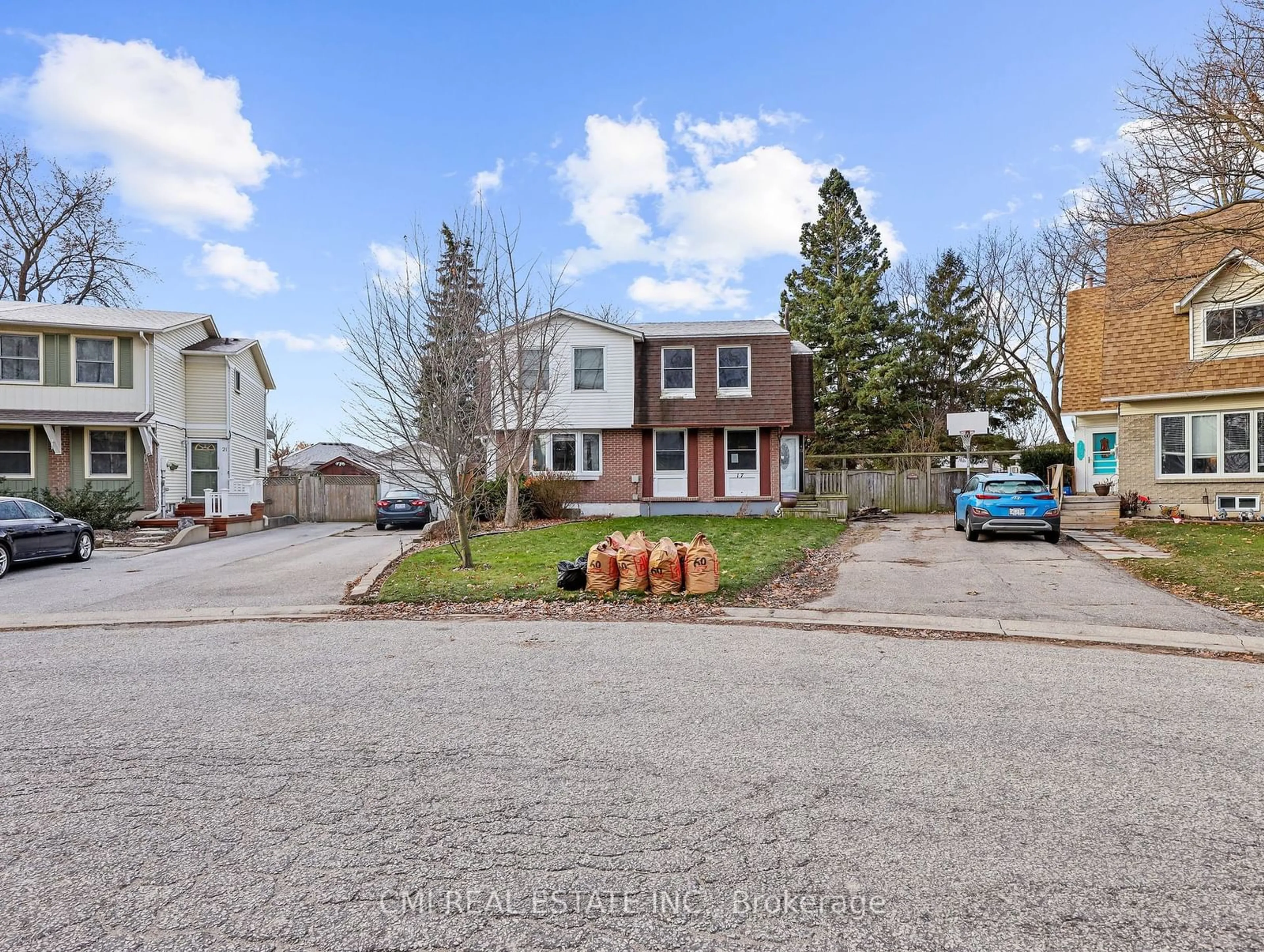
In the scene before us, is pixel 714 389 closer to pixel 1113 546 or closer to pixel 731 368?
pixel 731 368

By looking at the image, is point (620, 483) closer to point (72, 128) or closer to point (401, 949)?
point (72, 128)

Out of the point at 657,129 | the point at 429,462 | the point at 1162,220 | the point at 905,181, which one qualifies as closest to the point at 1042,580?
the point at 1162,220

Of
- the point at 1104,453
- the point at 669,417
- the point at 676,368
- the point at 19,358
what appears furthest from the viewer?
the point at 676,368

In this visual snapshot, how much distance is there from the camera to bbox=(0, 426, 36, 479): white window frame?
2147 centimetres

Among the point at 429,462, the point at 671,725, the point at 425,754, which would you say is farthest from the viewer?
the point at 429,462

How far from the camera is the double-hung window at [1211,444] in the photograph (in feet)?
60.4

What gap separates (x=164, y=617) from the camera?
8.92m

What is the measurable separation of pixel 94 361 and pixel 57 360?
0.92 meters

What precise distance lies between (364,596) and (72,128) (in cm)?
1665

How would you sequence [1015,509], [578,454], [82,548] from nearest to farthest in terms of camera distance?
[82,548] → [1015,509] → [578,454]

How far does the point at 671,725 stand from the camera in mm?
4590

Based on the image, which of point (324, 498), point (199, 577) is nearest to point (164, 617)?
point (199, 577)

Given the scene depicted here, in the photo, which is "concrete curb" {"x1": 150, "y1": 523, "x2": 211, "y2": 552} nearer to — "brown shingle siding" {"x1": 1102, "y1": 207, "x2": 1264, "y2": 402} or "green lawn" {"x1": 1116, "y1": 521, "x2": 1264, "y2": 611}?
"green lawn" {"x1": 1116, "y1": 521, "x2": 1264, "y2": 611}

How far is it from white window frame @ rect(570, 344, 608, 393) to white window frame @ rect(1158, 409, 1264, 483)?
16.3m
